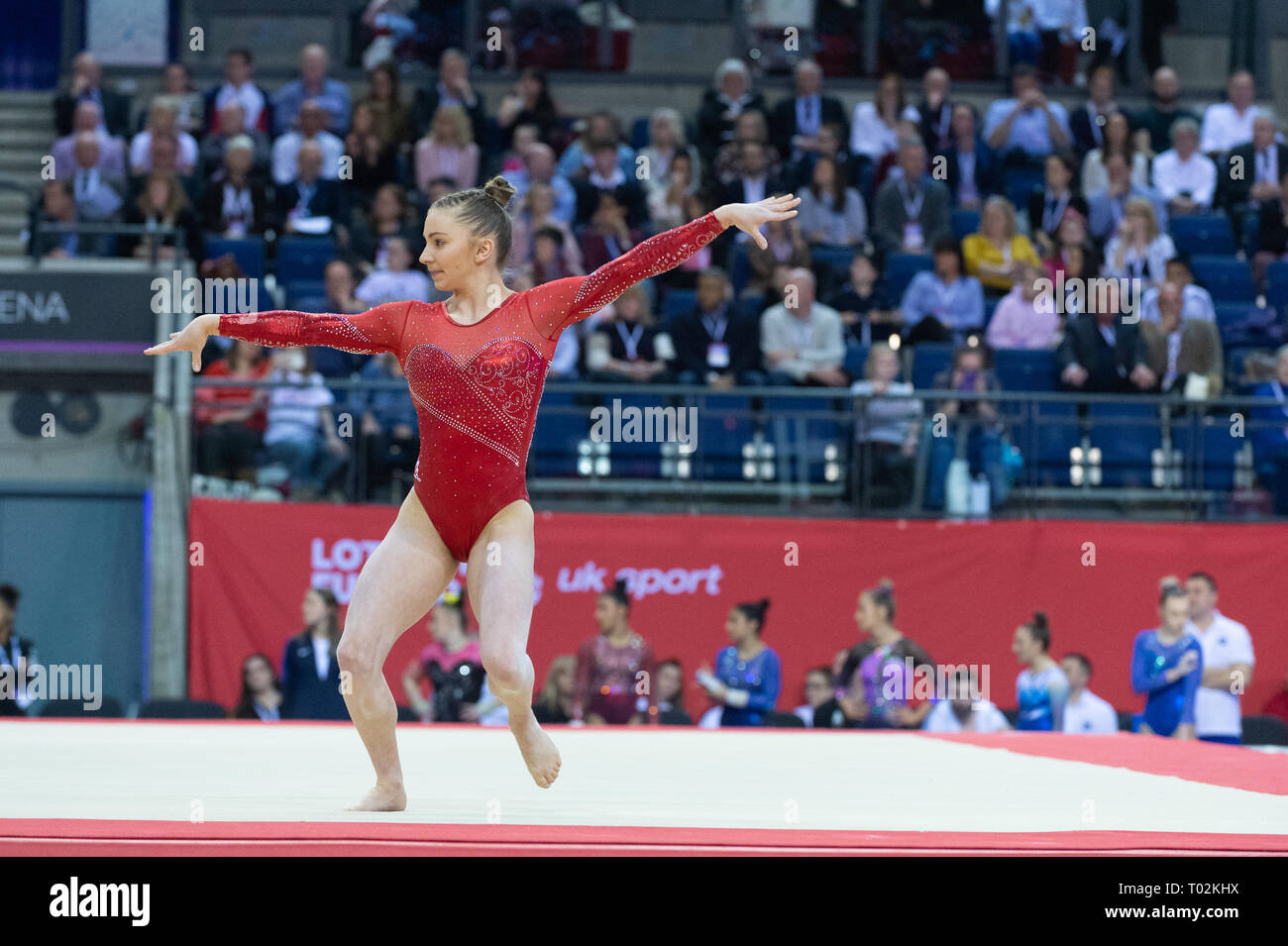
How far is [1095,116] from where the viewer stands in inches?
522

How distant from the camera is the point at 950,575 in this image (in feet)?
31.8

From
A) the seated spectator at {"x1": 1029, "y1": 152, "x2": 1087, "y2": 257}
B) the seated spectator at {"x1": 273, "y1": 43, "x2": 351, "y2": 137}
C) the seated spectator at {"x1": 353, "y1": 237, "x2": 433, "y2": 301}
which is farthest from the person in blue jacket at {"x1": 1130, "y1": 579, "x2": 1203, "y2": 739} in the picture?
the seated spectator at {"x1": 273, "y1": 43, "x2": 351, "y2": 137}

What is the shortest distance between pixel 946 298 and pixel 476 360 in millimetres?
7242

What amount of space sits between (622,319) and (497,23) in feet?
15.3

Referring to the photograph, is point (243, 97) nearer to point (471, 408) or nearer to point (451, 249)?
point (451, 249)

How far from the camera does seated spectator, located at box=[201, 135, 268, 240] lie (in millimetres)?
11594

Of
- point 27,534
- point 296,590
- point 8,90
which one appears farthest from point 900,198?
point 8,90

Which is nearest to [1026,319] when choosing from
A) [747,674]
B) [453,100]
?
[747,674]

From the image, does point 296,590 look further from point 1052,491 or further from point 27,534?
point 1052,491

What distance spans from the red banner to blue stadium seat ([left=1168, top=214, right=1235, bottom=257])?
3.34 metres

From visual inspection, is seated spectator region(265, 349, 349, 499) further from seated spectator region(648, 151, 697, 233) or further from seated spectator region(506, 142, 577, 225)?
seated spectator region(648, 151, 697, 233)

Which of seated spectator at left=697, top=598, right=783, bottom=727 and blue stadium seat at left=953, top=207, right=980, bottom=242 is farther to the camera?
blue stadium seat at left=953, top=207, right=980, bottom=242

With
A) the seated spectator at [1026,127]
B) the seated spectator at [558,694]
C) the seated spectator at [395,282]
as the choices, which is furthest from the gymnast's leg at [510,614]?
the seated spectator at [1026,127]

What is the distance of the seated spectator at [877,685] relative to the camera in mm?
8594
